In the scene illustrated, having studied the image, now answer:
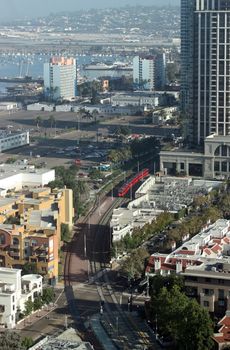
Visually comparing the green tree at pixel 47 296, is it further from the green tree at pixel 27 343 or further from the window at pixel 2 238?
the green tree at pixel 27 343

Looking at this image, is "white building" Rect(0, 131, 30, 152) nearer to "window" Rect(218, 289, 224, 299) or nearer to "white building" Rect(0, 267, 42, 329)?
"white building" Rect(0, 267, 42, 329)

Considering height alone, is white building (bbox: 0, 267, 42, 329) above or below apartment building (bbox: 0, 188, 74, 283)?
below

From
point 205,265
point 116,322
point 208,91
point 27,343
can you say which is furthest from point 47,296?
point 208,91

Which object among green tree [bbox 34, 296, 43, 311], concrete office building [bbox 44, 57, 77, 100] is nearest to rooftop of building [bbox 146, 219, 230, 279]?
green tree [bbox 34, 296, 43, 311]

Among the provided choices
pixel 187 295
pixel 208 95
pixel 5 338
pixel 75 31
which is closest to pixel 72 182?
pixel 208 95

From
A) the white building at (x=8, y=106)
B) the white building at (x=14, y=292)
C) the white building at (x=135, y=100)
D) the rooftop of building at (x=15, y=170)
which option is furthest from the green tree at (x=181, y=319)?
the white building at (x=8, y=106)

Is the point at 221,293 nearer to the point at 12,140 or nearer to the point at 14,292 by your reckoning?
the point at 14,292

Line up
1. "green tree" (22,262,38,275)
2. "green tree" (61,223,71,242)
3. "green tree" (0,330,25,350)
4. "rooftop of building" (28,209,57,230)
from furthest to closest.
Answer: "green tree" (61,223,71,242) < "rooftop of building" (28,209,57,230) < "green tree" (22,262,38,275) < "green tree" (0,330,25,350)
